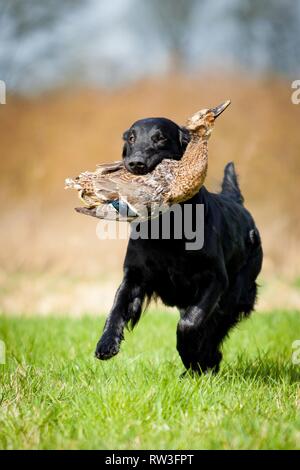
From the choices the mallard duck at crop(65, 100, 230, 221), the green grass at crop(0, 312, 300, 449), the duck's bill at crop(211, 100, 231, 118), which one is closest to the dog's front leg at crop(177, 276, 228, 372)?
the green grass at crop(0, 312, 300, 449)

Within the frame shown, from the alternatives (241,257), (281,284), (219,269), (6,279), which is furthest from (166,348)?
(6,279)

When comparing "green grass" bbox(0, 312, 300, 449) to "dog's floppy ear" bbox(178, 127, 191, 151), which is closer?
"green grass" bbox(0, 312, 300, 449)

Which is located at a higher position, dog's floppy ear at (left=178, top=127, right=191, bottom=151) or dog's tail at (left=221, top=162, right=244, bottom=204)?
dog's floppy ear at (left=178, top=127, right=191, bottom=151)

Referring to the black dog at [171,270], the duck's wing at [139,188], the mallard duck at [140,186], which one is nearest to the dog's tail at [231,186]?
the black dog at [171,270]

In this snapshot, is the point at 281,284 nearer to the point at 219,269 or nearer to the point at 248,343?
the point at 248,343

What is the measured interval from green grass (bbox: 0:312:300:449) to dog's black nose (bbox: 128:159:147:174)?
112 centimetres

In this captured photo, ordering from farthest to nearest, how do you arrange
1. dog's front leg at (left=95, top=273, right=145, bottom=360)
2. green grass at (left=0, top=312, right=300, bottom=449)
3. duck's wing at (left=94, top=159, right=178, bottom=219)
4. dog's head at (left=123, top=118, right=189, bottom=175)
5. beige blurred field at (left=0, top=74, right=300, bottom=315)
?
beige blurred field at (left=0, top=74, right=300, bottom=315), dog's head at (left=123, top=118, right=189, bottom=175), dog's front leg at (left=95, top=273, right=145, bottom=360), duck's wing at (left=94, top=159, right=178, bottom=219), green grass at (left=0, top=312, right=300, bottom=449)

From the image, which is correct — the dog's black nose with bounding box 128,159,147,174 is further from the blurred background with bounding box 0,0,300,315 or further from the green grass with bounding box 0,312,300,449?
the blurred background with bounding box 0,0,300,315

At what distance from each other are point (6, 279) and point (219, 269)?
10.1 meters

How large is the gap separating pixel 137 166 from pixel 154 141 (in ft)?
1.11

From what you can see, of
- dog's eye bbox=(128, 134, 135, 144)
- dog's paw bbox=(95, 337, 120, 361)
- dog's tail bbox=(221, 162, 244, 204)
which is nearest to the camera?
dog's paw bbox=(95, 337, 120, 361)

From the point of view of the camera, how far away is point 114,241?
14.5 metres

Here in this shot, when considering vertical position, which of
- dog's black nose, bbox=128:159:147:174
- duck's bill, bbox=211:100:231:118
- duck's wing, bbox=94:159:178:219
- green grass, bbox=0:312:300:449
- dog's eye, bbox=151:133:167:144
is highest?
duck's bill, bbox=211:100:231:118

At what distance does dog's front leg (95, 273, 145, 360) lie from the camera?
3.88 m
